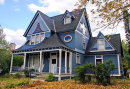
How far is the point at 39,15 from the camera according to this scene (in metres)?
19.0

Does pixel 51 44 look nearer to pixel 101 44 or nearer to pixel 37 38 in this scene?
pixel 37 38

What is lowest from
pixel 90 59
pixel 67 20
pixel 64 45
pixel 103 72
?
pixel 103 72

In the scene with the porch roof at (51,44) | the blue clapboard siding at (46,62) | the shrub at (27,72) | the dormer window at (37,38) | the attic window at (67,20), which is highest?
the attic window at (67,20)

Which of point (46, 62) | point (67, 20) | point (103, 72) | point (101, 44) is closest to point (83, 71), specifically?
point (103, 72)

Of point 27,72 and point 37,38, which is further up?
point 37,38

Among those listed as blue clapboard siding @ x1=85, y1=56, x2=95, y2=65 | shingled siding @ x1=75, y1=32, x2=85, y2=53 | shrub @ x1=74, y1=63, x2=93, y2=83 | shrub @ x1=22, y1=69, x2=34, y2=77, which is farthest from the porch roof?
blue clapboard siding @ x1=85, y1=56, x2=95, y2=65

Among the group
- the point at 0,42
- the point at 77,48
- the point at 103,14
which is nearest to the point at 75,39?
the point at 77,48

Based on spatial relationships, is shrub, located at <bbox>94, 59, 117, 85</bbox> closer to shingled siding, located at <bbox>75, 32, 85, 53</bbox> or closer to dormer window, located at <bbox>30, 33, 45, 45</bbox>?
shingled siding, located at <bbox>75, 32, 85, 53</bbox>

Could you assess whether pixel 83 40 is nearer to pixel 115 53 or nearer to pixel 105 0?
pixel 115 53

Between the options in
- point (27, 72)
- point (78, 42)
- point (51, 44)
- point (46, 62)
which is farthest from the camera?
point (78, 42)

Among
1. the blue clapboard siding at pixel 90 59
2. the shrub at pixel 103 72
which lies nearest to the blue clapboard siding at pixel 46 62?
the blue clapboard siding at pixel 90 59

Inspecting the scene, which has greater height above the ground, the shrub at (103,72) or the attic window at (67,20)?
the attic window at (67,20)

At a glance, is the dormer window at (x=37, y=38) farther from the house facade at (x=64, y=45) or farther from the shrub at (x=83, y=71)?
the shrub at (x=83, y=71)

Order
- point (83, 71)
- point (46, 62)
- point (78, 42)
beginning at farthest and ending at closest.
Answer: point (78, 42) → point (46, 62) → point (83, 71)
